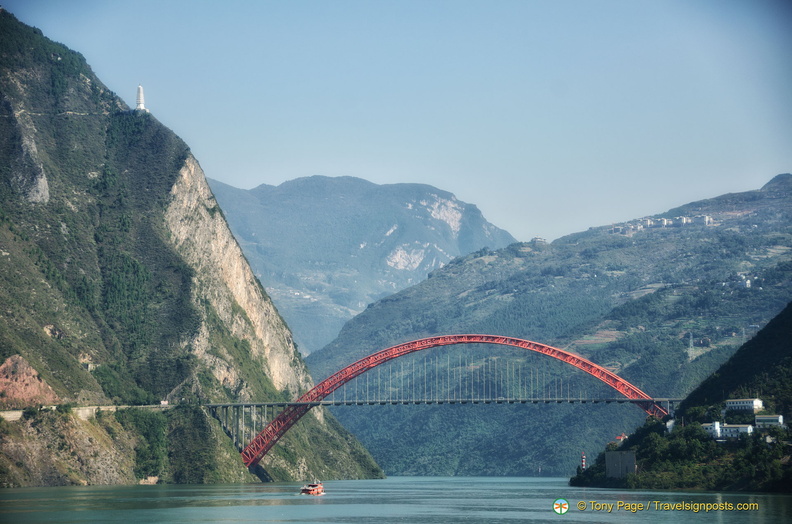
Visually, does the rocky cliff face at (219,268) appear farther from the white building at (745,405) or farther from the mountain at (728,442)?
the white building at (745,405)

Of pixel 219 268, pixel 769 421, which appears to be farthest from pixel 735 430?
pixel 219 268

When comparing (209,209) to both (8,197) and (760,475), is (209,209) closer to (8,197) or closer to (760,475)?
(8,197)

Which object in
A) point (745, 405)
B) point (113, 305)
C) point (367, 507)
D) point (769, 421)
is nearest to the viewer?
point (367, 507)

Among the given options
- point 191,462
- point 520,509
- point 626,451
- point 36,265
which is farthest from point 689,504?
point 36,265

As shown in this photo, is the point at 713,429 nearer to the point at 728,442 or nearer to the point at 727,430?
the point at 727,430

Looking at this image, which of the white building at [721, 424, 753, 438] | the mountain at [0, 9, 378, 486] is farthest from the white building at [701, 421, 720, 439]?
the mountain at [0, 9, 378, 486]

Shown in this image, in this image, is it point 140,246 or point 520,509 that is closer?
point 520,509

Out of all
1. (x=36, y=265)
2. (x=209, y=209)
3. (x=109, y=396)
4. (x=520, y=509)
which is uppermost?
(x=209, y=209)
